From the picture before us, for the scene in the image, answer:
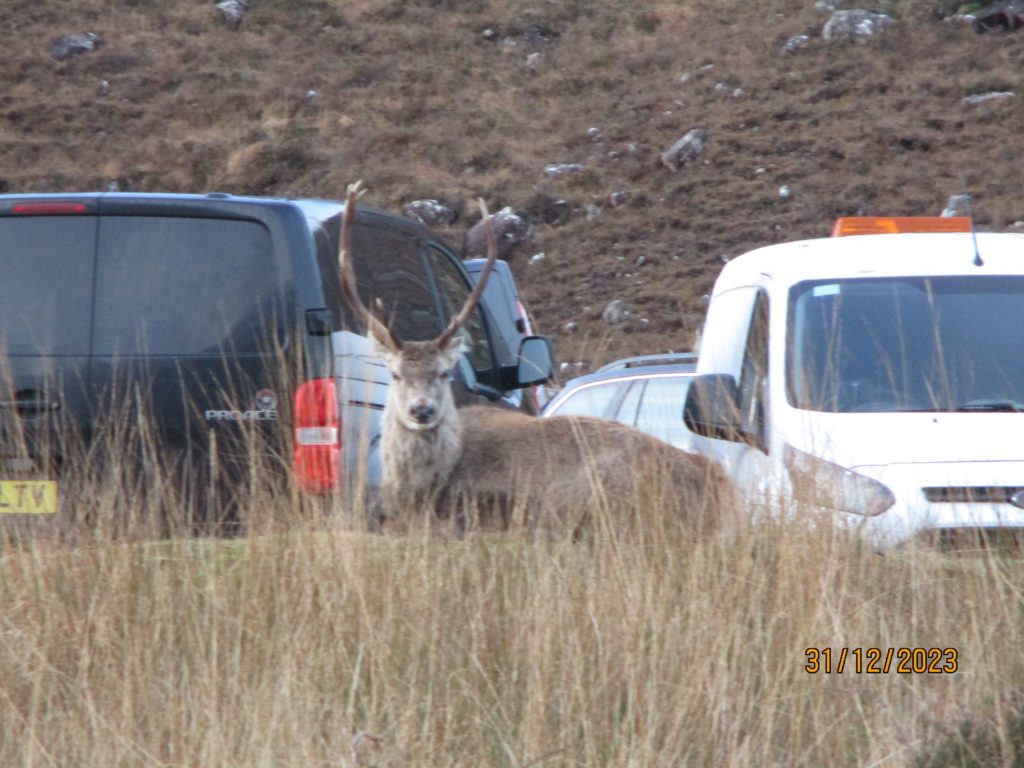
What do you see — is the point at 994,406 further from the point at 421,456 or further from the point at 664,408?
the point at 664,408

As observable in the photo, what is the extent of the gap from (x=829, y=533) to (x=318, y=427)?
83.6 inches

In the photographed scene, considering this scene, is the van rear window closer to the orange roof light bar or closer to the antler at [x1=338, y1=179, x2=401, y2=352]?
the antler at [x1=338, y1=179, x2=401, y2=352]

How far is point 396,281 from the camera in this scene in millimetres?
7820

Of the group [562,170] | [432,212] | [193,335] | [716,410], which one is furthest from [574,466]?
[562,170]

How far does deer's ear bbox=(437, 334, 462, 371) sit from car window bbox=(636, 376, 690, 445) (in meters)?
2.99

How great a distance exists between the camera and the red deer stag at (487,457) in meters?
6.36

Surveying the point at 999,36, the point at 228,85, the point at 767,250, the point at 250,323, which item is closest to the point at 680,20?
the point at 999,36

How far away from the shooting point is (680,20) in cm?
3903

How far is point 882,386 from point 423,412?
2220 mm

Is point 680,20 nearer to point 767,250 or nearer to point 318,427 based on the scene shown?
point 767,250

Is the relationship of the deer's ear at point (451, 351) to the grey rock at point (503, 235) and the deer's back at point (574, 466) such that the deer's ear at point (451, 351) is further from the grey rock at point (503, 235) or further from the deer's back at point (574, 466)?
the grey rock at point (503, 235)

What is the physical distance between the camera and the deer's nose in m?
Answer: 7.14

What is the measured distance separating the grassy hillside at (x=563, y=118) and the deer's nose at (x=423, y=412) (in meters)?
16.0
